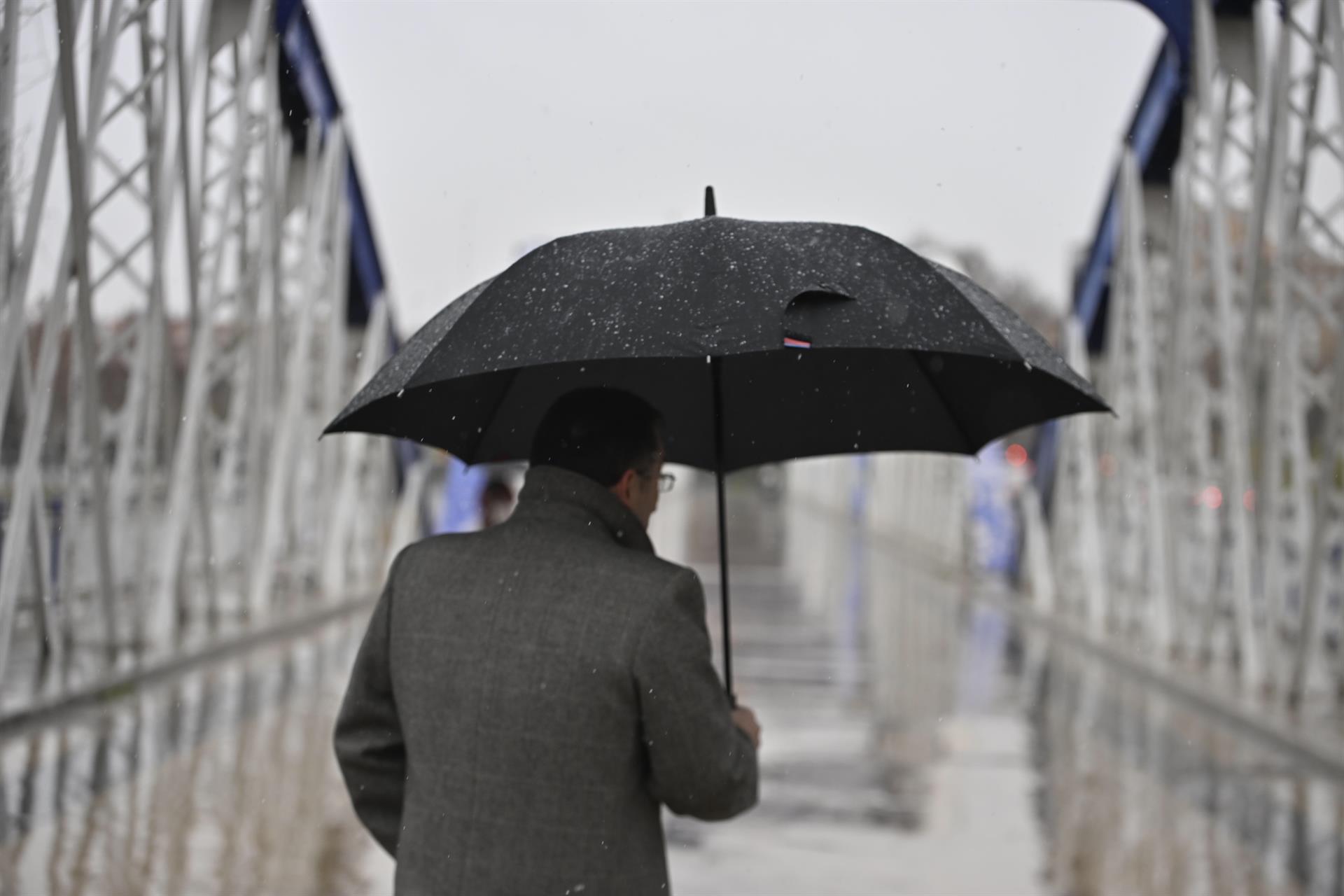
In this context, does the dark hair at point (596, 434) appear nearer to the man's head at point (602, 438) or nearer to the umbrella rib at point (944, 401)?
the man's head at point (602, 438)

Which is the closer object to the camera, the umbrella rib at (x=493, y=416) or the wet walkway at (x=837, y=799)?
the umbrella rib at (x=493, y=416)

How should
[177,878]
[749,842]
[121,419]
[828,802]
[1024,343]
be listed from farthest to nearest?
[121,419], [828,802], [749,842], [177,878], [1024,343]

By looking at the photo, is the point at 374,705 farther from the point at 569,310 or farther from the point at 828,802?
the point at 828,802

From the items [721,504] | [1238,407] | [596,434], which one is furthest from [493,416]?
[1238,407]

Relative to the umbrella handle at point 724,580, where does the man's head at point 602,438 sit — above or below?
above

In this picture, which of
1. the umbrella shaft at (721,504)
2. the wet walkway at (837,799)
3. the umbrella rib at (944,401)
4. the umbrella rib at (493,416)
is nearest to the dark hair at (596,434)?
the umbrella shaft at (721,504)

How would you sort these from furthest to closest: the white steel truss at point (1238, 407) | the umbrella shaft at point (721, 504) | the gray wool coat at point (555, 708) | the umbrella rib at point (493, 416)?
the white steel truss at point (1238, 407) < the umbrella rib at point (493, 416) < the umbrella shaft at point (721, 504) < the gray wool coat at point (555, 708)

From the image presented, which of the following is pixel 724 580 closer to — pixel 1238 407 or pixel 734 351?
pixel 734 351

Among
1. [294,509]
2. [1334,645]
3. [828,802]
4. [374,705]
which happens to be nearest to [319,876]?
[828,802]

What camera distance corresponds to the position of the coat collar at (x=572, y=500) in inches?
111

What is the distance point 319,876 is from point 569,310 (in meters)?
4.46

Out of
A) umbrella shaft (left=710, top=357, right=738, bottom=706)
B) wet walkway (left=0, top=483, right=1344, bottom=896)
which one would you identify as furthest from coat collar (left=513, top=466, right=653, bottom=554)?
wet walkway (left=0, top=483, right=1344, bottom=896)

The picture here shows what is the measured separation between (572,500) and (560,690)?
33 centimetres

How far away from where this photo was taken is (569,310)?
288 centimetres
